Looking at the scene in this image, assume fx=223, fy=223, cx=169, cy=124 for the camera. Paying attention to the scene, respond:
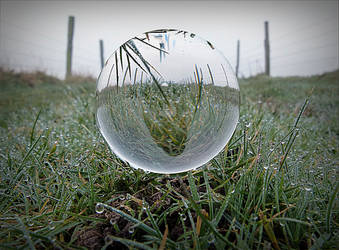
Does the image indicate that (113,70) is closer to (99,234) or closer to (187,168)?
→ (187,168)

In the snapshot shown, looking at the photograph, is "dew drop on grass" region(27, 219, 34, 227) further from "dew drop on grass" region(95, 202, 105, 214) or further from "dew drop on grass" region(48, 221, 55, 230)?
"dew drop on grass" region(95, 202, 105, 214)

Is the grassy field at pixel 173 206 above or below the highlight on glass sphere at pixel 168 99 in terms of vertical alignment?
below

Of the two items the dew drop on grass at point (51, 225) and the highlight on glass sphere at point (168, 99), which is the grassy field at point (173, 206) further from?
the highlight on glass sphere at point (168, 99)

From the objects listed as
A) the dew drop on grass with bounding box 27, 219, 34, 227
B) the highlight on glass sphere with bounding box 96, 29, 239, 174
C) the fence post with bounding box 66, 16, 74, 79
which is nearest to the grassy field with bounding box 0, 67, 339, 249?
the dew drop on grass with bounding box 27, 219, 34, 227

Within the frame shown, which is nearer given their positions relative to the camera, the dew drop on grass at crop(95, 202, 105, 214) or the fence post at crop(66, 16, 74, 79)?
the dew drop on grass at crop(95, 202, 105, 214)

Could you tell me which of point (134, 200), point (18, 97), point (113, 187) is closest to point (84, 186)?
point (113, 187)

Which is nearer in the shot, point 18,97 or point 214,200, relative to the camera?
point 214,200

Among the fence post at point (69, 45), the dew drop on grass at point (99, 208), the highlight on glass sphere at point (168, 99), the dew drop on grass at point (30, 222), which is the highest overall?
the fence post at point (69, 45)

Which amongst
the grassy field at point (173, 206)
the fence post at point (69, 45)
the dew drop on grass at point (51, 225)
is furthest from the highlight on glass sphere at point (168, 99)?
the fence post at point (69, 45)
